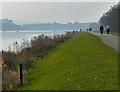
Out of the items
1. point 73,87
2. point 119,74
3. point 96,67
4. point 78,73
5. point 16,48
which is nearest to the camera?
point 73,87

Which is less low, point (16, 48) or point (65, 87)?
point (16, 48)

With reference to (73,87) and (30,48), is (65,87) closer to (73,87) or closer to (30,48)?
(73,87)

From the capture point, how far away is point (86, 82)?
7609 millimetres

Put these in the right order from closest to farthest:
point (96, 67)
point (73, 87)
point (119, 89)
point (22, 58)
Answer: point (119, 89) < point (73, 87) < point (96, 67) < point (22, 58)

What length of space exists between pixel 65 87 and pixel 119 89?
202cm

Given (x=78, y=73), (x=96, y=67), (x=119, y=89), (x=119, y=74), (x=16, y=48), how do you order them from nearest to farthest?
(x=119, y=89), (x=119, y=74), (x=78, y=73), (x=96, y=67), (x=16, y=48)

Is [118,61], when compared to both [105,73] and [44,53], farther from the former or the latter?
[44,53]

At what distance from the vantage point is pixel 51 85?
321 inches

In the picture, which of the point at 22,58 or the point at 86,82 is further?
the point at 22,58

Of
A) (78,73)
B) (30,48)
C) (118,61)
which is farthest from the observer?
(30,48)

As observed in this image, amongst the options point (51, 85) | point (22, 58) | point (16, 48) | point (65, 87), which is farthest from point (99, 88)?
point (16, 48)

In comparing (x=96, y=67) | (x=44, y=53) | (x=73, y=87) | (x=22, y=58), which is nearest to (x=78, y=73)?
(x=96, y=67)

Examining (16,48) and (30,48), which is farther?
(30,48)

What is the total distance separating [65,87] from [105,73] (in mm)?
1993
